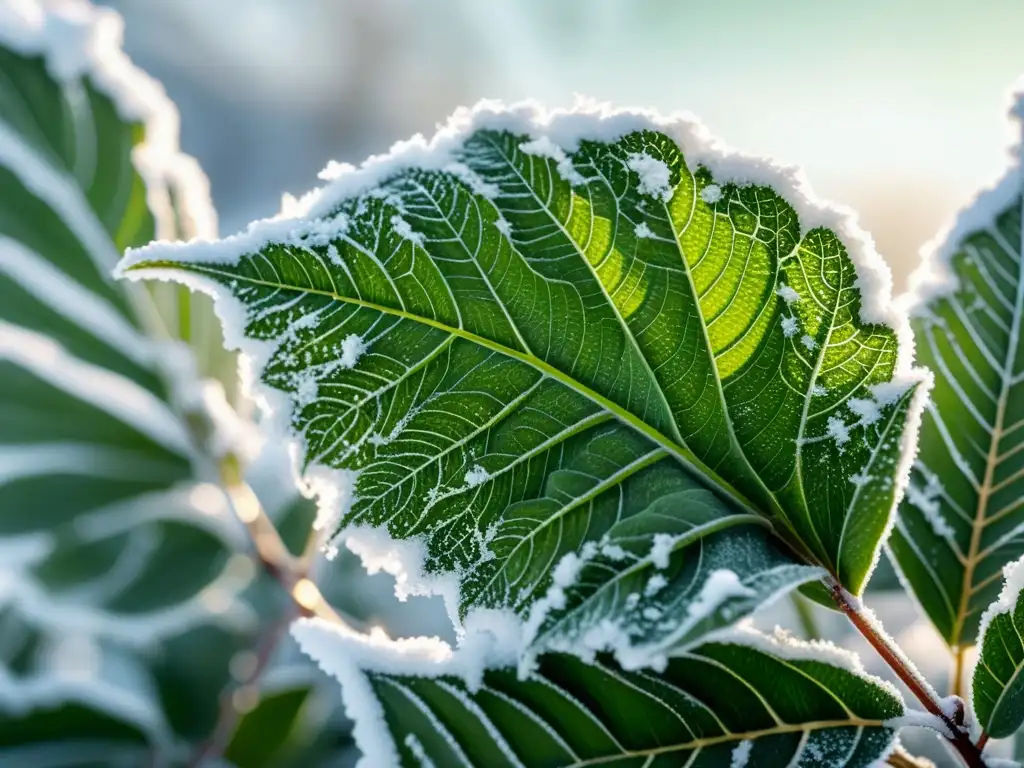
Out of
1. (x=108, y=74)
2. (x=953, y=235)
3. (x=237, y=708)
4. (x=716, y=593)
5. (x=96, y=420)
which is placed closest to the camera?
(x=716, y=593)

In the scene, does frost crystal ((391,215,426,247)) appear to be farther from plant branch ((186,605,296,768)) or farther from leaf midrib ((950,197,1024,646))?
plant branch ((186,605,296,768))

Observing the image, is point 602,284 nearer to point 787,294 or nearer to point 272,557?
point 787,294

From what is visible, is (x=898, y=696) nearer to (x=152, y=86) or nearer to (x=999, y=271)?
(x=999, y=271)

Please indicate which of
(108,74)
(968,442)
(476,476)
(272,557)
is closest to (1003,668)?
(968,442)

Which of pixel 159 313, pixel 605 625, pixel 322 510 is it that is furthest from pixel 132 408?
pixel 605 625

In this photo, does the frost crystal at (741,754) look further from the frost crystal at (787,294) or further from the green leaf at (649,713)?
the frost crystal at (787,294)

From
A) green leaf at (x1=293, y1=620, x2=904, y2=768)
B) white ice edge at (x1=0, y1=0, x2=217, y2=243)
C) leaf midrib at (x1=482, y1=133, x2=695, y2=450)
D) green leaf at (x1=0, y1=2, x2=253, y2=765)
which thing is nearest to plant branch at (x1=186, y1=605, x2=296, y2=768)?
green leaf at (x1=0, y1=2, x2=253, y2=765)

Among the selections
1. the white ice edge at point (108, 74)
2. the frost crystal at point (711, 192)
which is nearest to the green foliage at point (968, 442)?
the frost crystal at point (711, 192)

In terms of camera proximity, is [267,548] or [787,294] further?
[267,548]
